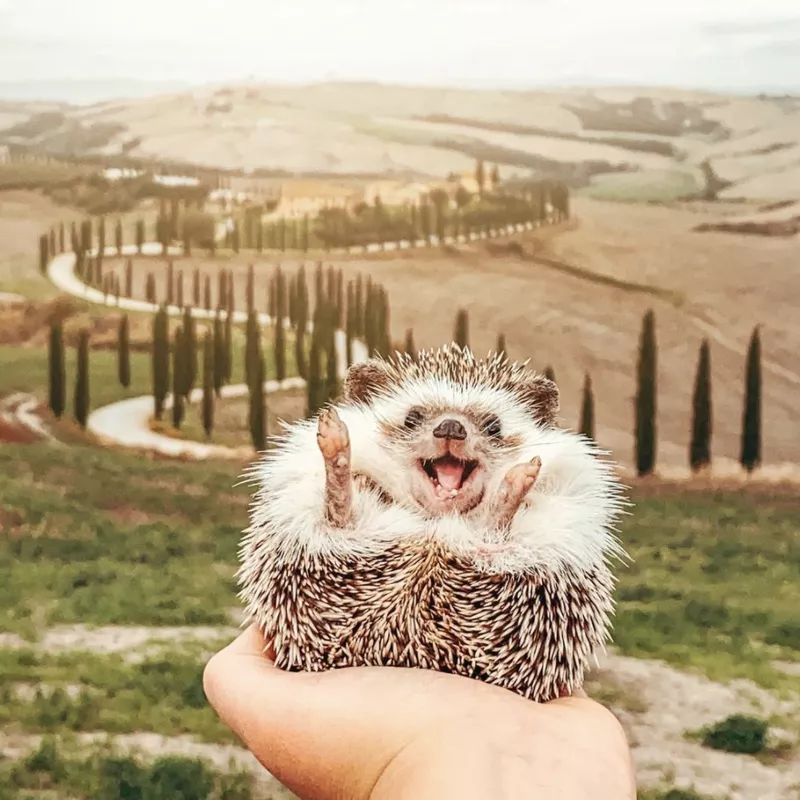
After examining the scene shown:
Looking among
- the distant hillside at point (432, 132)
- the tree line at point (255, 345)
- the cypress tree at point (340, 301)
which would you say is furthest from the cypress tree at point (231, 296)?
the distant hillside at point (432, 132)

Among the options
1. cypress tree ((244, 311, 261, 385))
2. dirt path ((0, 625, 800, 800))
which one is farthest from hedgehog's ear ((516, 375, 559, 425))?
cypress tree ((244, 311, 261, 385))

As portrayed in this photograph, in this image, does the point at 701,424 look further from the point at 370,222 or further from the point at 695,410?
the point at 370,222

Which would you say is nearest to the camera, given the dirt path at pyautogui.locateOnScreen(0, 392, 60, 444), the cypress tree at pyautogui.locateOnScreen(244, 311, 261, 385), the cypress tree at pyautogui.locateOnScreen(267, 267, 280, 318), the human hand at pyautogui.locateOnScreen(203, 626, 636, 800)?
the human hand at pyautogui.locateOnScreen(203, 626, 636, 800)

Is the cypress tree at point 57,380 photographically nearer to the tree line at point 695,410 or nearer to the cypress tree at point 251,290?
the cypress tree at point 251,290

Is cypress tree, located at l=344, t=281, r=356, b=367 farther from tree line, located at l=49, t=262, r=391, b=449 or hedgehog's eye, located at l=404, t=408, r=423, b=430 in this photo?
hedgehog's eye, located at l=404, t=408, r=423, b=430

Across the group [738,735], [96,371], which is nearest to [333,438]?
[738,735]

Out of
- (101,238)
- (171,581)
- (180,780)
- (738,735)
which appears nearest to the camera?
(180,780)

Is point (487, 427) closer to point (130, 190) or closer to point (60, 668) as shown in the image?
point (60, 668)
